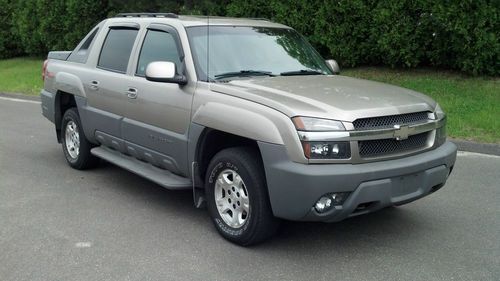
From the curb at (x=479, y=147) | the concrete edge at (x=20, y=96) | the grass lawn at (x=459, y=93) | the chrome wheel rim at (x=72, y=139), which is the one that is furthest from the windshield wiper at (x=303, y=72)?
the concrete edge at (x=20, y=96)

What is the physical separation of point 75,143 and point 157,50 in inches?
82.8

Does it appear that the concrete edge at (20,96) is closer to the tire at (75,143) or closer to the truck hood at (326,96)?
the tire at (75,143)

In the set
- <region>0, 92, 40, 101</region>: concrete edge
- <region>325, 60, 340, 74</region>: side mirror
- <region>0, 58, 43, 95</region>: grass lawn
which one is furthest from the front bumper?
<region>0, 58, 43, 95</region>: grass lawn

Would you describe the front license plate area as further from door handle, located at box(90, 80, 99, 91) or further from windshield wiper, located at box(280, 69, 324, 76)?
door handle, located at box(90, 80, 99, 91)

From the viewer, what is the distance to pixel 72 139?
23.3 feet

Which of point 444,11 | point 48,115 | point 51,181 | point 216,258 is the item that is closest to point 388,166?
point 216,258

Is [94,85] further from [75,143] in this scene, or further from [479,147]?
[479,147]

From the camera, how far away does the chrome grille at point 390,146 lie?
4137 mm

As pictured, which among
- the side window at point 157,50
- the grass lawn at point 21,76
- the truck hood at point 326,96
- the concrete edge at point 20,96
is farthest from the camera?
the grass lawn at point 21,76

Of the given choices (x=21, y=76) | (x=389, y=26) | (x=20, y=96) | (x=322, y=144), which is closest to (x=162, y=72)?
(x=322, y=144)

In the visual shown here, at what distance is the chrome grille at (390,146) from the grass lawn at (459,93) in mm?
4017

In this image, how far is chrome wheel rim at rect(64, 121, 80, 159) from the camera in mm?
6968

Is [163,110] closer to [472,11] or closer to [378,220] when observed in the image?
[378,220]

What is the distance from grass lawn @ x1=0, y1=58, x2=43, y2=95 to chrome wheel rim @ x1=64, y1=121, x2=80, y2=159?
8.07 m
